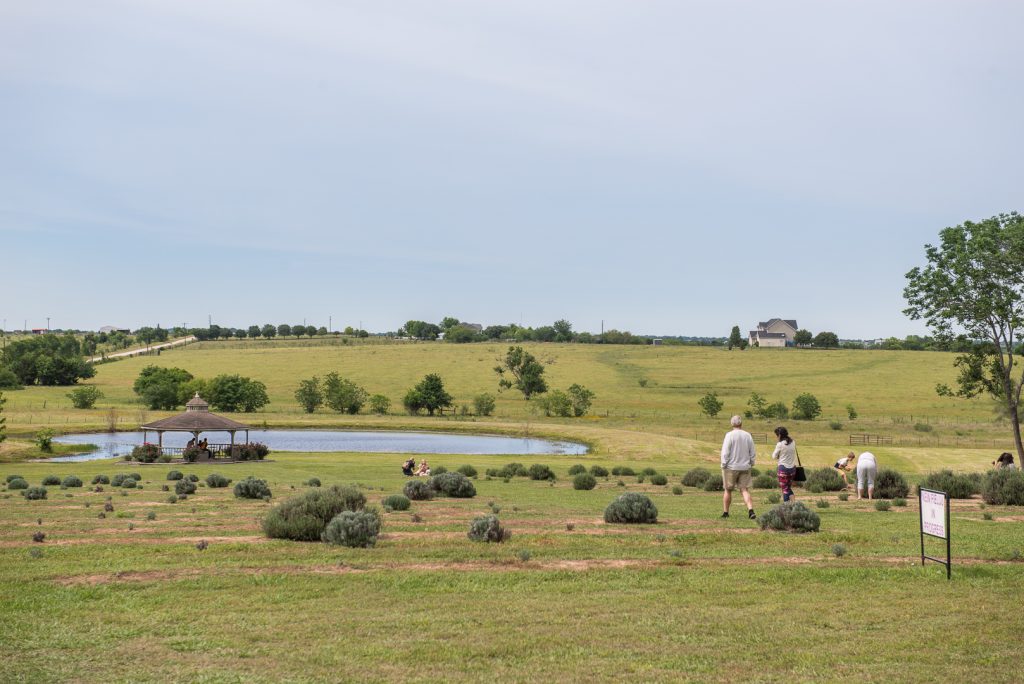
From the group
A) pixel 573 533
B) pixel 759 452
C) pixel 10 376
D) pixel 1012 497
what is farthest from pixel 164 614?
pixel 10 376

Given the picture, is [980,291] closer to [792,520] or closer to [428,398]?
[792,520]

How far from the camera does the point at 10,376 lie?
5113 inches

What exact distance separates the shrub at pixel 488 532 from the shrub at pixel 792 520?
536cm

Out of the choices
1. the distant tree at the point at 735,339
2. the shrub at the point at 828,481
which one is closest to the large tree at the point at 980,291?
the shrub at the point at 828,481

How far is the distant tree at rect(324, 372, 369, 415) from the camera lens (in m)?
114

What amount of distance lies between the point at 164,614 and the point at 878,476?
2187 centimetres

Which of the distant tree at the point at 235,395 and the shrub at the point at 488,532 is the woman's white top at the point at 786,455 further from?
the distant tree at the point at 235,395

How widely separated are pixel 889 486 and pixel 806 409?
7916cm

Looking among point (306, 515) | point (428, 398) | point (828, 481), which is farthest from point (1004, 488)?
point (428, 398)

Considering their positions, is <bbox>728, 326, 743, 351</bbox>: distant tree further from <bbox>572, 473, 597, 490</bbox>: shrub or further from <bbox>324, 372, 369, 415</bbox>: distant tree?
<bbox>572, 473, 597, 490</bbox>: shrub

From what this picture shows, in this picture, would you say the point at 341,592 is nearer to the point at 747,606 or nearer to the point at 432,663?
the point at 432,663

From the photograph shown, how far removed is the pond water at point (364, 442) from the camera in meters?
67.6

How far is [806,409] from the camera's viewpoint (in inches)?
3981

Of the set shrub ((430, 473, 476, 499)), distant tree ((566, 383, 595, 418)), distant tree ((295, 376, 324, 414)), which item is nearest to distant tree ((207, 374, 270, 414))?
distant tree ((295, 376, 324, 414))
